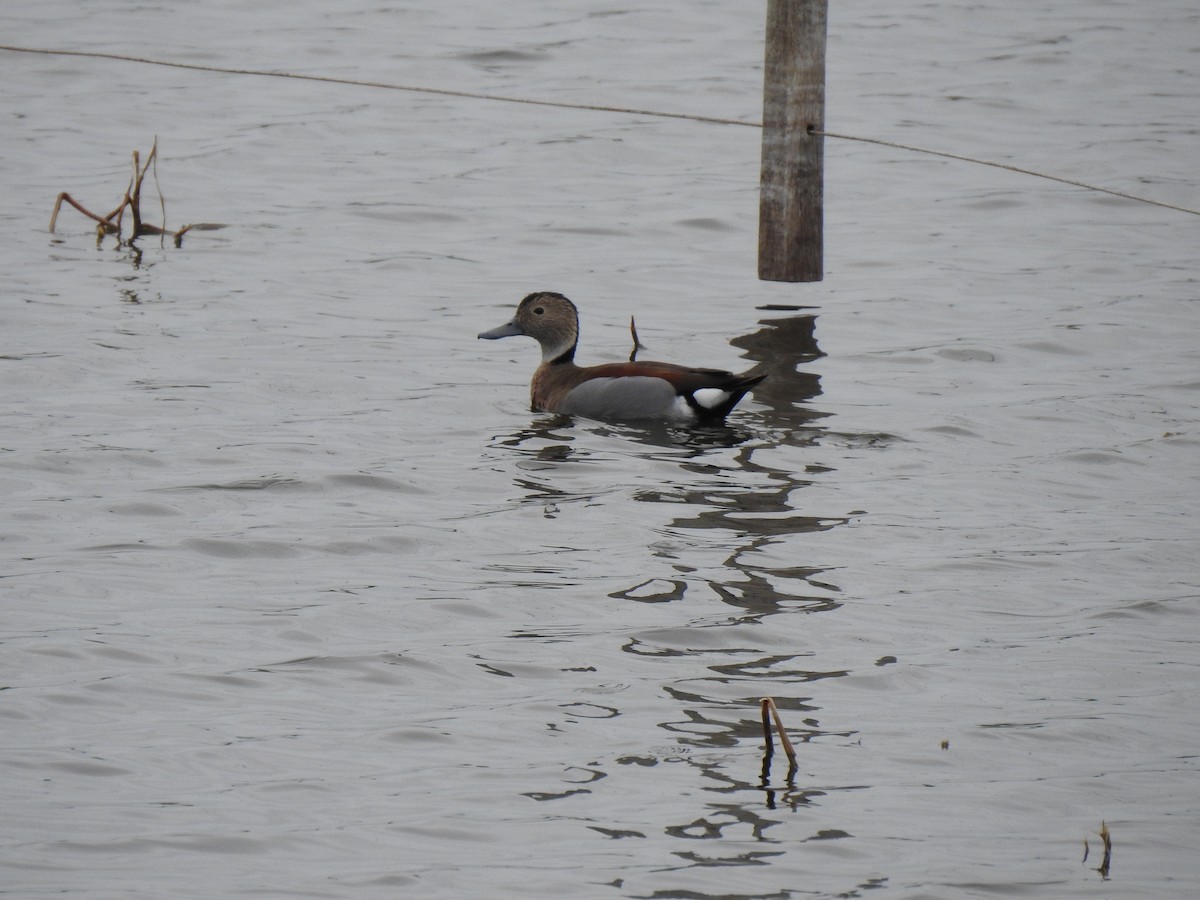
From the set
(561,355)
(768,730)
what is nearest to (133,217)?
(561,355)

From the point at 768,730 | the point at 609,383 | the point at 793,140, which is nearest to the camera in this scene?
the point at 768,730

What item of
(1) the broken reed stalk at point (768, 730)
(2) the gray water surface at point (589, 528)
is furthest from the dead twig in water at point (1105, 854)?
(1) the broken reed stalk at point (768, 730)

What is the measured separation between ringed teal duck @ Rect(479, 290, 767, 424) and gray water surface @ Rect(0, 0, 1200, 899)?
182 millimetres

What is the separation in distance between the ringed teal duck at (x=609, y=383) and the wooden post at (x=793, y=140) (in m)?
1.59

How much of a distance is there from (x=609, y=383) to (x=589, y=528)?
1948 mm

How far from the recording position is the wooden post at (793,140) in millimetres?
10094

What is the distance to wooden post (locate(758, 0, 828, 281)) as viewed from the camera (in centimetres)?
1009

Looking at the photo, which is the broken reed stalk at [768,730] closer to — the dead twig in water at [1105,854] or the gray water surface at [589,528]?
the gray water surface at [589,528]

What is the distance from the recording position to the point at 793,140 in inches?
404

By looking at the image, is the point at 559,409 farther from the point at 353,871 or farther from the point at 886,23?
the point at 886,23

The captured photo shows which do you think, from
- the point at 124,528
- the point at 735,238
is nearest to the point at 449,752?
the point at 124,528

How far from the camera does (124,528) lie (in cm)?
704

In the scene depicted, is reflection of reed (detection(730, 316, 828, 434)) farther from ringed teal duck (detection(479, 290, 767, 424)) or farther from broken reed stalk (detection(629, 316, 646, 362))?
broken reed stalk (detection(629, 316, 646, 362))

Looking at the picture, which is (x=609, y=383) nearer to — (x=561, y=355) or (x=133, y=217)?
(x=561, y=355)
